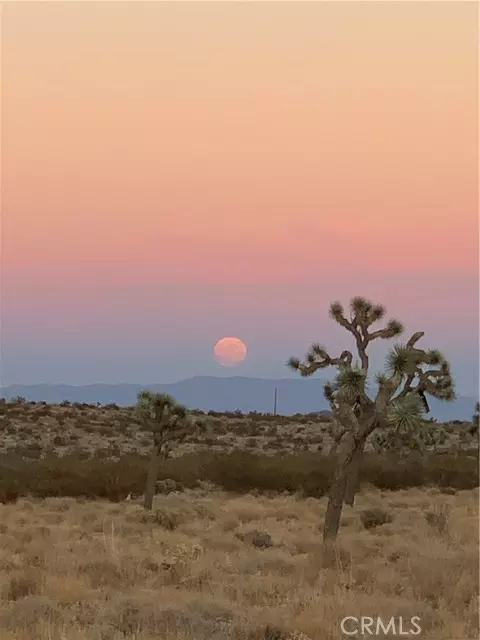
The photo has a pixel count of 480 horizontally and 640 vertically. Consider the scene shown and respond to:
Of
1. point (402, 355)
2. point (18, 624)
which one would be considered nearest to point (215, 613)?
point (18, 624)

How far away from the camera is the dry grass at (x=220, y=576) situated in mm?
7254

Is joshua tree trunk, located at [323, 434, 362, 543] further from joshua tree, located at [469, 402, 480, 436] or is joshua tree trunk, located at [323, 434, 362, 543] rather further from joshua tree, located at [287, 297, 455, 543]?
joshua tree, located at [469, 402, 480, 436]

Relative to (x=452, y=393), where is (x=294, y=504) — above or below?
below

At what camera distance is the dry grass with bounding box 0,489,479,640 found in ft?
23.8

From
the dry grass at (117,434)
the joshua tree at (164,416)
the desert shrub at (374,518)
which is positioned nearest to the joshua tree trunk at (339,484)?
the desert shrub at (374,518)

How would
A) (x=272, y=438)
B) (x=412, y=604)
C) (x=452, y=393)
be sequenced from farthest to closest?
(x=272, y=438) → (x=452, y=393) → (x=412, y=604)

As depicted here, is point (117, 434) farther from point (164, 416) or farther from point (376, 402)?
point (376, 402)

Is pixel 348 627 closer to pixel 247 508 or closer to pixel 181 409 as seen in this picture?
pixel 247 508

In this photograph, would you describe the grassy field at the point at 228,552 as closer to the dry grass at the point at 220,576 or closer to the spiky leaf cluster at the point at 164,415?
the dry grass at the point at 220,576

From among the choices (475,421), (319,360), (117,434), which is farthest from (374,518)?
(117,434)

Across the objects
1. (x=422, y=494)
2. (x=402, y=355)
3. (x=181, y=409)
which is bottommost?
(x=422, y=494)

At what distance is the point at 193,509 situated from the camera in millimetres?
18188

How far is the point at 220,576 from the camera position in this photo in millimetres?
9789

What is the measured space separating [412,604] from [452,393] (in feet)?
29.9
